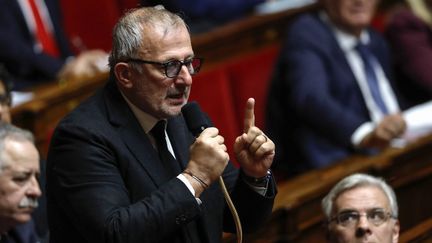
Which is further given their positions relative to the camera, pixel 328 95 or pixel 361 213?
pixel 328 95

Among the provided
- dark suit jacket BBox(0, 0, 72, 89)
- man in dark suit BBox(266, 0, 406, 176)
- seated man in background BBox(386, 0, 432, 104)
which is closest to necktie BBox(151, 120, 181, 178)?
man in dark suit BBox(266, 0, 406, 176)

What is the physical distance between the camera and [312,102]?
5.90 ft

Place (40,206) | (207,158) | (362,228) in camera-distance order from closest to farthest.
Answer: (207,158) → (362,228) → (40,206)

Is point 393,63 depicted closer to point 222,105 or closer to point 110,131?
point 222,105

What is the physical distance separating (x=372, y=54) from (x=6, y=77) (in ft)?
2.76

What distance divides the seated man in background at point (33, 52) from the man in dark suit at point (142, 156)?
922mm

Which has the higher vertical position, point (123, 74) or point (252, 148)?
point (123, 74)

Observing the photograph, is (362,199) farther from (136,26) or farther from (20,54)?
(20,54)

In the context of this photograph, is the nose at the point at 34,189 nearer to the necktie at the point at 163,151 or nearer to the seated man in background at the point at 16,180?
the seated man in background at the point at 16,180

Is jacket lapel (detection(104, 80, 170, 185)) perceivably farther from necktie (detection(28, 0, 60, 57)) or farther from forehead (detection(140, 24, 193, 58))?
necktie (detection(28, 0, 60, 57))

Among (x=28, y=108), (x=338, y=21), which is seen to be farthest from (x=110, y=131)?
(x=338, y=21)

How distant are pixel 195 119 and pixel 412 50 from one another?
1.24m

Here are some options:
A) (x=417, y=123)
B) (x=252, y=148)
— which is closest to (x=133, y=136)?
(x=252, y=148)

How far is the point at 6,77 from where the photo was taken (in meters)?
1.54
